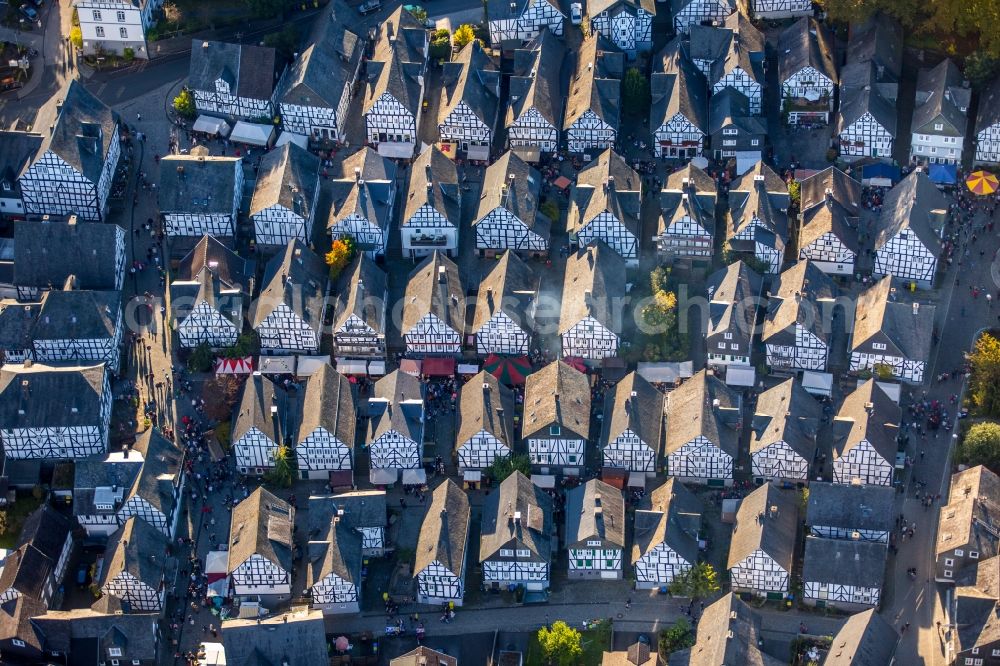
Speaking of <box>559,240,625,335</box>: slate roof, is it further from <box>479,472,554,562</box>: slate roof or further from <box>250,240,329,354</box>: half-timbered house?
<box>250,240,329,354</box>: half-timbered house

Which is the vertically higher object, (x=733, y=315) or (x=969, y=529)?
(x=733, y=315)

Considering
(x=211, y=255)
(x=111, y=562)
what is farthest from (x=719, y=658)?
(x=211, y=255)

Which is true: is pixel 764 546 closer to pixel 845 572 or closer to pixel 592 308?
pixel 845 572

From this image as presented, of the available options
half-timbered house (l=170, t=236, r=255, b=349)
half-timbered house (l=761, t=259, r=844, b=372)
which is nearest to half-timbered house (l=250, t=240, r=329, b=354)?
half-timbered house (l=170, t=236, r=255, b=349)

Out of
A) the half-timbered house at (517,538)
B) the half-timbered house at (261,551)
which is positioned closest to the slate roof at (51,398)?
the half-timbered house at (261,551)

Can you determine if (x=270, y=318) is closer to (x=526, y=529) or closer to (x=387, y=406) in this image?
(x=387, y=406)

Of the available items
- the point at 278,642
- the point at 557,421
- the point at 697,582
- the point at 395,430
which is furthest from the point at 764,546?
the point at 278,642
